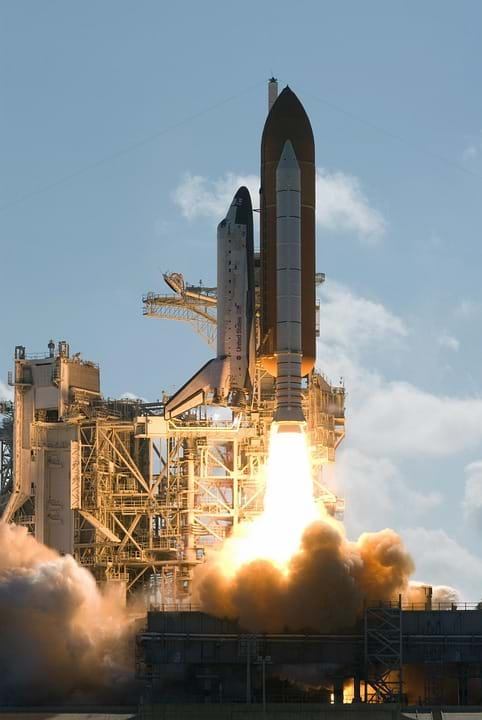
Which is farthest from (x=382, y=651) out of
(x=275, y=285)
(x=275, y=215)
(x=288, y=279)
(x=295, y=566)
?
(x=275, y=215)

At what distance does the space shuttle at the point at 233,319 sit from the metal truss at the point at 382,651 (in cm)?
1798

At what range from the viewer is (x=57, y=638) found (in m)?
92.6

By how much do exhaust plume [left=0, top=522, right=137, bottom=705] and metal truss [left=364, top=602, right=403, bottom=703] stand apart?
40.4 feet

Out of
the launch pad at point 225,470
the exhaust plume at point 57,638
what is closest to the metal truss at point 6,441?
the launch pad at point 225,470

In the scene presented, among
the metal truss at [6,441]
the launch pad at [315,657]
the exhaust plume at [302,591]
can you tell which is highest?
the metal truss at [6,441]

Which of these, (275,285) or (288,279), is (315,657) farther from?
(275,285)

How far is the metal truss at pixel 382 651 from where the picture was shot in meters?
87.4

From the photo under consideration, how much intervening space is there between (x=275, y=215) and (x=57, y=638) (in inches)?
1016

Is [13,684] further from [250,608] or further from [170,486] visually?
[170,486]

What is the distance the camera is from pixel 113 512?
110125 millimetres

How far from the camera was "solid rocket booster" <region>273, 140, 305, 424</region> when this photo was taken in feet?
306

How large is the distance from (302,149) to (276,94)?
13.2 m

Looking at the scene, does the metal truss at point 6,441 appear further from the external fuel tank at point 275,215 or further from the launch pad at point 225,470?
the external fuel tank at point 275,215

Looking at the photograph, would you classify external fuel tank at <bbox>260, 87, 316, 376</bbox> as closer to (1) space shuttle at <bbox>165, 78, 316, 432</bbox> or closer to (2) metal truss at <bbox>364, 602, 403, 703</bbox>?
(1) space shuttle at <bbox>165, 78, 316, 432</bbox>
